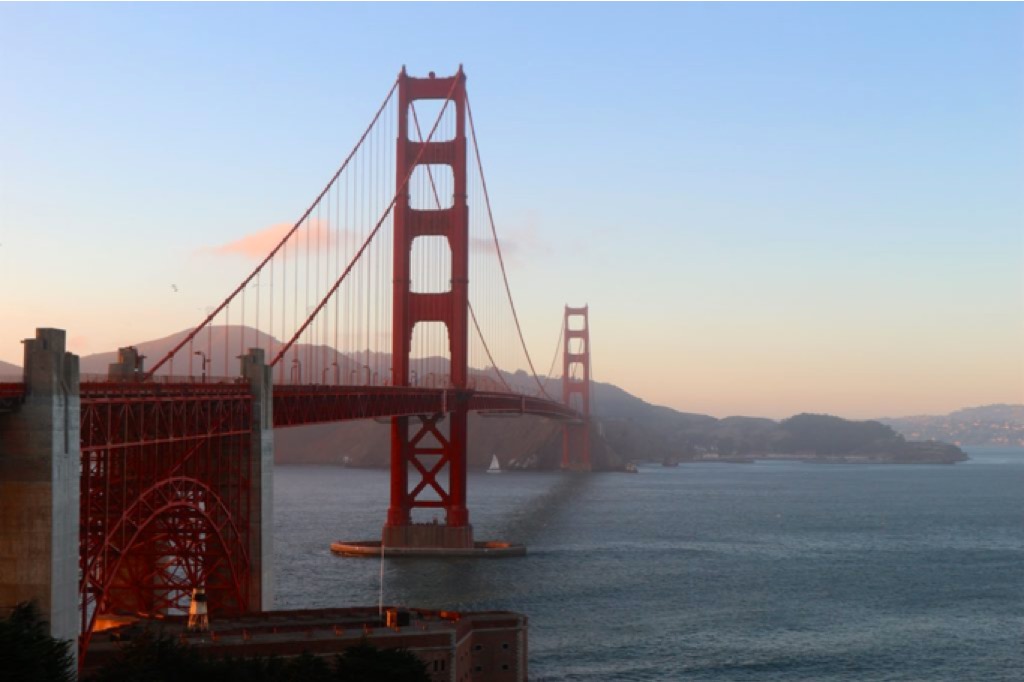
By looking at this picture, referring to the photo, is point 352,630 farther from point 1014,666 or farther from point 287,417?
point 1014,666

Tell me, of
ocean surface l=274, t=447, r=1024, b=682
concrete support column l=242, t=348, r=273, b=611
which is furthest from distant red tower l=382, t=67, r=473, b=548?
concrete support column l=242, t=348, r=273, b=611

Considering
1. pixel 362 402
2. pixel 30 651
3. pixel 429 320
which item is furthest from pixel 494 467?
pixel 30 651

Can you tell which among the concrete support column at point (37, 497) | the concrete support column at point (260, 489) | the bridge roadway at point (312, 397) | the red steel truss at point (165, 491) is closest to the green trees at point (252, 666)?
the red steel truss at point (165, 491)

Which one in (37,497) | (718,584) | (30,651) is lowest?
(718,584)

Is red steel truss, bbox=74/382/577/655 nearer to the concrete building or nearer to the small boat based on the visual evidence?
the concrete building

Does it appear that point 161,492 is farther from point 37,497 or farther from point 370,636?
point 37,497

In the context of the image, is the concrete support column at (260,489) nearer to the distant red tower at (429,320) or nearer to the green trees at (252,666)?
the green trees at (252,666)

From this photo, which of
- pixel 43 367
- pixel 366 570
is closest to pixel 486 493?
pixel 366 570
